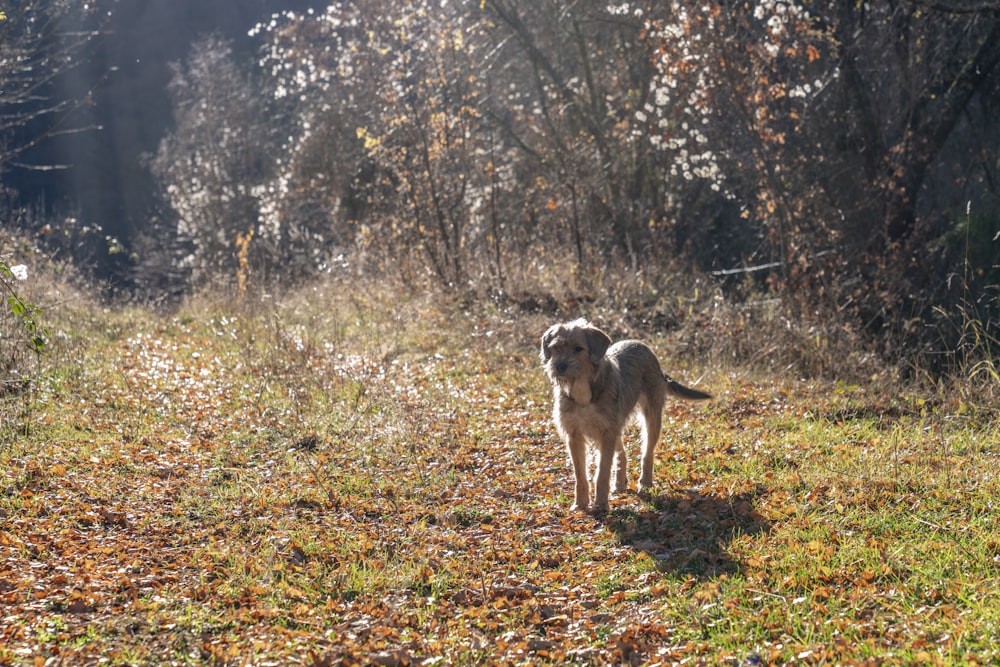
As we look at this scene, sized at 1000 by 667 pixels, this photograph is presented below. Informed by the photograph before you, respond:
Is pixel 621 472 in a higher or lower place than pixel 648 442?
lower

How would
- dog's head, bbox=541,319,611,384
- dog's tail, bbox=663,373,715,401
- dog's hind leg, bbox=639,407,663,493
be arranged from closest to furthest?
dog's head, bbox=541,319,611,384, dog's hind leg, bbox=639,407,663,493, dog's tail, bbox=663,373,715,401

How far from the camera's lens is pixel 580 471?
713 centimetres

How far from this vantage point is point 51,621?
514 centimetres

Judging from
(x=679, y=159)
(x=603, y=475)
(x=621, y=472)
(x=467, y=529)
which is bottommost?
(x=467, y=529)

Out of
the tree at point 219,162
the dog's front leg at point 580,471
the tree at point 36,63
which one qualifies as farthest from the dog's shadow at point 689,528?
the tree at point 219,162

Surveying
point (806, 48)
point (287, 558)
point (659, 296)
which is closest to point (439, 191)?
point (659, 296)

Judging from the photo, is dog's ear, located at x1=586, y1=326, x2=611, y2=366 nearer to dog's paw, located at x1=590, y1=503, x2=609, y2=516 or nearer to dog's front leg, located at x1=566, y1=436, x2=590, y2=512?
dog's front leg, located at x1=566, y1=436, x2=590, y2=512

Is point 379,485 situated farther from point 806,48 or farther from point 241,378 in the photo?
point 806,48

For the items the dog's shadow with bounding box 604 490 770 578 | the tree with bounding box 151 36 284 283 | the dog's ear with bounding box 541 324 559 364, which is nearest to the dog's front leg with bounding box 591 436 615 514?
the dog's shadow with bounding box 604 490 770 578

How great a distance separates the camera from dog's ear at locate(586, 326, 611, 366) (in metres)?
6.79

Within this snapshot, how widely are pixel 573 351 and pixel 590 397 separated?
41cm

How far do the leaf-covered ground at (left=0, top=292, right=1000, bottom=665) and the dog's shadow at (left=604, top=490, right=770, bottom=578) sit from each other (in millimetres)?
26

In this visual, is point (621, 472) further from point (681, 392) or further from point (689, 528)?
point (689, 528)

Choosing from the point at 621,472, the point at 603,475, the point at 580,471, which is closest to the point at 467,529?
the point at 580,471
